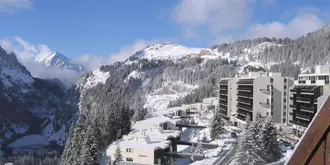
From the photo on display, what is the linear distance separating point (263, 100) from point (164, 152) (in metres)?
29.6

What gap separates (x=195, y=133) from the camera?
7781cm

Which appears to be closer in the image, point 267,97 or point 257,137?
point 257,137

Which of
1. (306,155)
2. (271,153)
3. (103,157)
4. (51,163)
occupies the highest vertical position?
(306,155)

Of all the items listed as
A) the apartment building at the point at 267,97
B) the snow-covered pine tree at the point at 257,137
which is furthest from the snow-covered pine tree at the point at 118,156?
the apartment building at the point at 267,97

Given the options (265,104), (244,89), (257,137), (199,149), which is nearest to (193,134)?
(244,89)

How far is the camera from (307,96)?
195 feet

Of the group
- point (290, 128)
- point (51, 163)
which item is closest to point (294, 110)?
point (290, 128)

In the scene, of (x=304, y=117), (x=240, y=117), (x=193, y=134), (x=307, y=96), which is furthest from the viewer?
(x=240, y=117)

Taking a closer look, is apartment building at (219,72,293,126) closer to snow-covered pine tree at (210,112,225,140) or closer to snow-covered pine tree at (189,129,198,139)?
snow-covered pine tree at (210,112,225,140)

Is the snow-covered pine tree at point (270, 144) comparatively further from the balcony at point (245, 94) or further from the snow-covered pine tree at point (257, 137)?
the balcony at point (245, 94)

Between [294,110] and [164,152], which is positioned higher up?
[294,110]

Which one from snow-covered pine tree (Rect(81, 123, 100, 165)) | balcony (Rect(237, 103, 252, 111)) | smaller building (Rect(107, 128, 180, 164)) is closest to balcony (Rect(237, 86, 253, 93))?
balcony (Rect(237, 103, 252, 111))

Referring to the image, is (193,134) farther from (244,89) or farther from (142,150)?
(142,150)

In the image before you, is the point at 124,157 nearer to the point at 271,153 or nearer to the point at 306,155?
the point at 271,153
